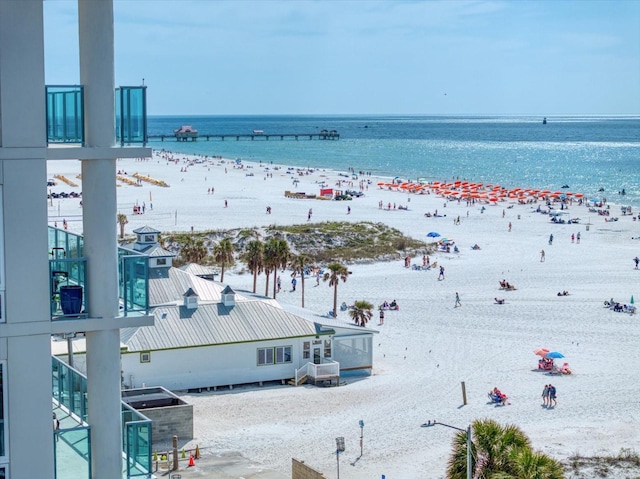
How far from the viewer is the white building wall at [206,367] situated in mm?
30641

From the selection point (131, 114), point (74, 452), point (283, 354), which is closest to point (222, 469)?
point (283, 354)

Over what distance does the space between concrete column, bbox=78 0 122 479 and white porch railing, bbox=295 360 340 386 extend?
82.1ft

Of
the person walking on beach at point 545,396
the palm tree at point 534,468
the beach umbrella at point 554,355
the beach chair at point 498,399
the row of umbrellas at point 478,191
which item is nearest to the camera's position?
the palm tree at point 534,468

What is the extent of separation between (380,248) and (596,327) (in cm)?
1953

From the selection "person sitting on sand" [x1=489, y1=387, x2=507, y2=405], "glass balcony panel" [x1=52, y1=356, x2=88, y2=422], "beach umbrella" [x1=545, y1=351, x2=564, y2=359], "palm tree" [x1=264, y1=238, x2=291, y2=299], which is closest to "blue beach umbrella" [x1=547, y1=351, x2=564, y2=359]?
"beach umbrella" [x1=545, y1=351, x2=564, y2=359]

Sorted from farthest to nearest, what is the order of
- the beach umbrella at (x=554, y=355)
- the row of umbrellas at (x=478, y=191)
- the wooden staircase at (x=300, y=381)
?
the row of umbrellas at (x=478, y=191)
the beach umbrella at (x=554, y=355)
the wooden staircase at (x=300, y=381)

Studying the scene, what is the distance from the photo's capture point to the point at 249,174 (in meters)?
116

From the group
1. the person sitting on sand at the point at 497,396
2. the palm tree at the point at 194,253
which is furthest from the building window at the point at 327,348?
the palm tree at the point at 194,253

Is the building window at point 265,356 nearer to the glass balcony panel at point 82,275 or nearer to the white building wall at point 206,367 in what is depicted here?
the white building wall at point 206,367

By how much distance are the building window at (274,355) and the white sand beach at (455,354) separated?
88 cm

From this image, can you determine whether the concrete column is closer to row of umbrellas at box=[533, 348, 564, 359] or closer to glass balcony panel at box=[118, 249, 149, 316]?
glass balcony panel at box=[118, 249, 149, 316]

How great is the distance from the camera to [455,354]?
1431 inches

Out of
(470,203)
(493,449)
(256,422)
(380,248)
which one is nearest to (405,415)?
(256,422)

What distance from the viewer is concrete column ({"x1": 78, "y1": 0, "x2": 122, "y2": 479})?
289 inches
